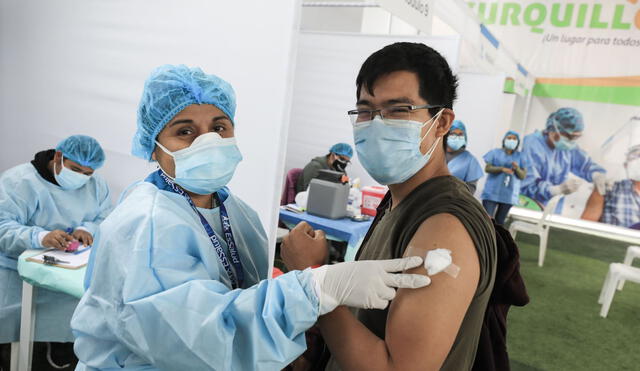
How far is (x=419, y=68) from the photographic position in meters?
0.91

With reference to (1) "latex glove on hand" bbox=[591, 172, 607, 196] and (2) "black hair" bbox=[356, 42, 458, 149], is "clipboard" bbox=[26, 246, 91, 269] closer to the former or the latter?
(2) "black hair" bbox=[356, 42, 458, 149]

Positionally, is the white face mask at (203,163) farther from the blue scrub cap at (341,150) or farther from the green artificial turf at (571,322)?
the blue scrub cap at (341,150)

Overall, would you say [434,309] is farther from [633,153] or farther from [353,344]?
[633,153]

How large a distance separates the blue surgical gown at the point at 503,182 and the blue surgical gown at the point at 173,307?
4726mm

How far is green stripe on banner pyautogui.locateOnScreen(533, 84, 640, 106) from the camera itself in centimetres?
711

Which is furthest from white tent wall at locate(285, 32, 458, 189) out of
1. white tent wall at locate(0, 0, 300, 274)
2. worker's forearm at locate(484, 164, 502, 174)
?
white tent wall at locate(0, 0, 300, 274)

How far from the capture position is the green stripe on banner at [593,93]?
23.3ft

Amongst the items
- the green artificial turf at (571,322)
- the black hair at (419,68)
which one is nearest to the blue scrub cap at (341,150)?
the green artificial turf at (571,322)

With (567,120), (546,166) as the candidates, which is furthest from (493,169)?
(567,120)

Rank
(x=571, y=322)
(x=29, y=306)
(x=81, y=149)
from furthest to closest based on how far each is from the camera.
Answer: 1. (x=571, y=322)
2. (x=81, y=149)
3. (x=29, y=306)

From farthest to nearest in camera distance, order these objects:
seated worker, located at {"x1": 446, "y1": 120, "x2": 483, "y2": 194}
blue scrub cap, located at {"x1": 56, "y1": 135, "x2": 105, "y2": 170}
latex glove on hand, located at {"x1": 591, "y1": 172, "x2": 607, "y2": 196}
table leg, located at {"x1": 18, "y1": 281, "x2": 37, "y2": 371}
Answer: latex glove on hand, located at {"x1": 591, "y1": 172, "x2": 607, "y2": 196}, seated worker, located at {"x1": 446, "y1": 120, "x2": 483, "y2": 194}, blue scrub cap, located at {"x1": 56, "y1": 135, "x2": 105, "y2": 170}, table leg, located at {"x1": 18, "y1": 281, "x2": 37, "y2": 371}

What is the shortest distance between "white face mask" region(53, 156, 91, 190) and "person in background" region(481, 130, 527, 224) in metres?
4.27

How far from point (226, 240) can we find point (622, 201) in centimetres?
805

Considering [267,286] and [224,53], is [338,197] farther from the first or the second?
[267,286]
